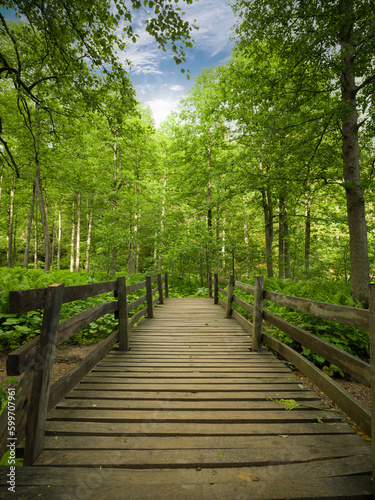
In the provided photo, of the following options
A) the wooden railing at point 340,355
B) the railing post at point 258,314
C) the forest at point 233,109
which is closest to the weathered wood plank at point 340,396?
the wooden railing at point 340,355

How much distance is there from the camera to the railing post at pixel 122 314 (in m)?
3.78

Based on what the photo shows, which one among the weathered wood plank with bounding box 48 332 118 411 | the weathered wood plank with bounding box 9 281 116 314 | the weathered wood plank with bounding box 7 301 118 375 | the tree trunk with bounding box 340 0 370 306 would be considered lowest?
the weathered wood plank with bounding box 48 332 118 411

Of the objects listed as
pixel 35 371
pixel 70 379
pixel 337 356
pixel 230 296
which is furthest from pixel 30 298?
pixel 230 296

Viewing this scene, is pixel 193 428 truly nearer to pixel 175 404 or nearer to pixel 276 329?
pixel 175 404

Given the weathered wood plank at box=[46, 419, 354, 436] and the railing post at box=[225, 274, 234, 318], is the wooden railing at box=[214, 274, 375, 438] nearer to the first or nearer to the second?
the weathered wood plank at box=[46, 419, 354, 436]

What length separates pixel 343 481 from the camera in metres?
1.45

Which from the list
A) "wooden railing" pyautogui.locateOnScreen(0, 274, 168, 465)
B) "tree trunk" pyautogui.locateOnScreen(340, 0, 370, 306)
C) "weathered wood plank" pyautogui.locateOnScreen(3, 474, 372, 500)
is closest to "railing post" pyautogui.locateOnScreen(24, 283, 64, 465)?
"wooden railing" pyautogui.locateOnScreen(0, 274, 168, 465)

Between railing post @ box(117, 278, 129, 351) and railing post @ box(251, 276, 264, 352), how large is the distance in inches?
87.5

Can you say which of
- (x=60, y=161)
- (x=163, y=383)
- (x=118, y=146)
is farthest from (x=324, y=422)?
(x=118, y=146)

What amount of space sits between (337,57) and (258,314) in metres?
6.94

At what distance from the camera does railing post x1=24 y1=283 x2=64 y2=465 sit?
62.6 inches

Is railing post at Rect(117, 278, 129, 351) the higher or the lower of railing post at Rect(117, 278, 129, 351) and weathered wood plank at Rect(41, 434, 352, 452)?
the higher

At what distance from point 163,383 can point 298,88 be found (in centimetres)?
803

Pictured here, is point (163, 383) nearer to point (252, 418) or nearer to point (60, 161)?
point (252, 418)
